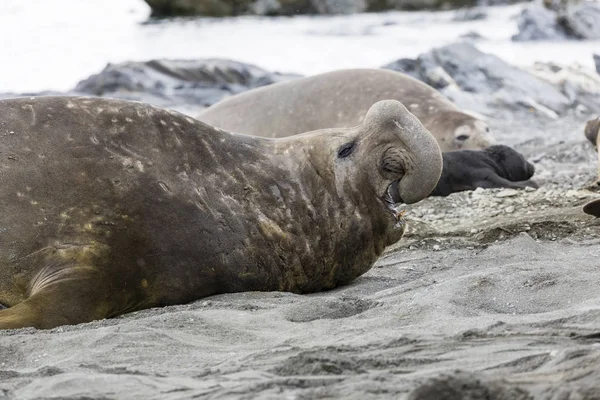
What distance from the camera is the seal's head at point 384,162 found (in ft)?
15.7

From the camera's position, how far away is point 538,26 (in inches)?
895

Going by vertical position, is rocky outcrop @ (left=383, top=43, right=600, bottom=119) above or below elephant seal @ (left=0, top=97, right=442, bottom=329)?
below

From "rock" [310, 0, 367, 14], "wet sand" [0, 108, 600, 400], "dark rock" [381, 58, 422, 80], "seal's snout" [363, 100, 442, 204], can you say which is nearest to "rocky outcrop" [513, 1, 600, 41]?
"dark rock" [381, 58, 422, 80]

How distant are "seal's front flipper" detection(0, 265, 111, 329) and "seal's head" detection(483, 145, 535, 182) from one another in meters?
4.76

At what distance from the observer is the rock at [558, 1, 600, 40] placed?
21.5 m

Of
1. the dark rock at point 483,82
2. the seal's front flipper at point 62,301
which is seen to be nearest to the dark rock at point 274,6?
the dark rock at point 483,82

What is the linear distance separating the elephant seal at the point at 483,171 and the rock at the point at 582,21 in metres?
13.9

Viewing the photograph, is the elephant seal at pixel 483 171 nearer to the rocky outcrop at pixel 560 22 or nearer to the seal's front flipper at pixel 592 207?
→ the seal's front flipper at pixel 592 207

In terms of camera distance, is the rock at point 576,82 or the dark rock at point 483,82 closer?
the rock at point 576,82

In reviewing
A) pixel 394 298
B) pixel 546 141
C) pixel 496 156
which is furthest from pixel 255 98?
pixel 394 298

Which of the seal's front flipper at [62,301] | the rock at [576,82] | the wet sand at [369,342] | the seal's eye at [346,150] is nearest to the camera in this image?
the wet sand at [369,342]

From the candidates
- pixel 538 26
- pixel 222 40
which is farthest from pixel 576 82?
pixel 222 40

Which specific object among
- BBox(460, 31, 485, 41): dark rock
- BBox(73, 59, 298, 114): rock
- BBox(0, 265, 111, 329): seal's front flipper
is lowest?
BBox(460, 31, 485, 41): dark rock

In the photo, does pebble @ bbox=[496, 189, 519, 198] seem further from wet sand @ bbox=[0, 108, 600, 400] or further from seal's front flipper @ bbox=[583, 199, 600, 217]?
seal's front flipper @ bbox=[583, 199, 600, 217]
